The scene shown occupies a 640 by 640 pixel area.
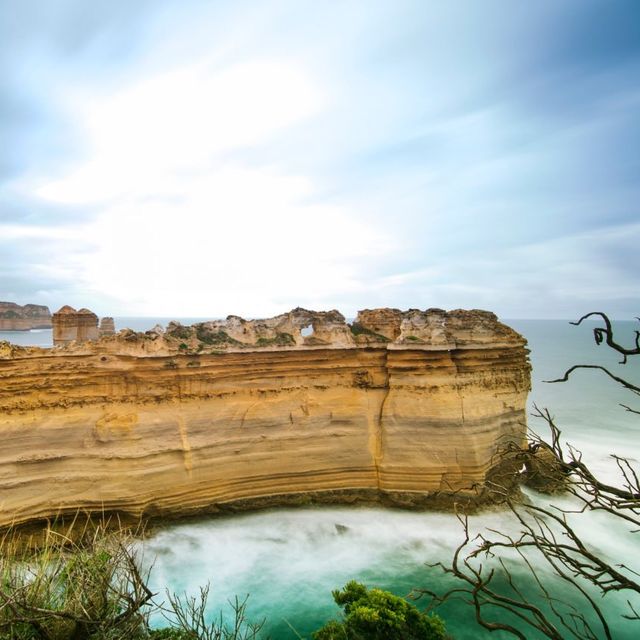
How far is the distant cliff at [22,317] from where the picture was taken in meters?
50.3

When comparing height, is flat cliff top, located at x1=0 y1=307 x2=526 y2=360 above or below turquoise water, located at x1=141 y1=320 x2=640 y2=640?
above

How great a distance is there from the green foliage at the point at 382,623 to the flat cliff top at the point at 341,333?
23.7ft

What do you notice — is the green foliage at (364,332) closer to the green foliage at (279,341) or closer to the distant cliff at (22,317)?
the green foliage at (279,341)

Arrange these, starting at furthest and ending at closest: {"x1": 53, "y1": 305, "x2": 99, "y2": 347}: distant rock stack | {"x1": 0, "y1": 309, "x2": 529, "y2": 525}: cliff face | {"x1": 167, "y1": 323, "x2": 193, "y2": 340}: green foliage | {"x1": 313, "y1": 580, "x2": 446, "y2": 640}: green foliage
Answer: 1. {"x1": 53, "y1": 305, "x2": 99, "y2": 347}: distant rock stack
2. {"x1": 167, "y1": 323, "x2": 193, "y2": 340}: green foliage
3. {"x1": 0, "y1": 309, "x2": 529, "y2": 525}: cliff face
4. {"x1": 313, "y1": 580, "x2": 446, "y2": 640}: green foliage

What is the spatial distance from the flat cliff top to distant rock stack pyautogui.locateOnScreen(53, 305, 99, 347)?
6424mm

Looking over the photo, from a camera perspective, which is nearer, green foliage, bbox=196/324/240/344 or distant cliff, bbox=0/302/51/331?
green foliage, bbox=196/324/240/344

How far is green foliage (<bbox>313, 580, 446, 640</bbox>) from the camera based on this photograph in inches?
324

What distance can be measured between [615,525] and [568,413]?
17780 mm

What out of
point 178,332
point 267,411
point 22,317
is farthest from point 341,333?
point 22,317

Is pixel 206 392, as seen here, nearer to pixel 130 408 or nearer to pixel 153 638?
pixel 130 408

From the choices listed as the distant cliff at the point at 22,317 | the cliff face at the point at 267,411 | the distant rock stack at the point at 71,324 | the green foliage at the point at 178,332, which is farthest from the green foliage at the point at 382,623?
the distant cliff at the point at 22,317

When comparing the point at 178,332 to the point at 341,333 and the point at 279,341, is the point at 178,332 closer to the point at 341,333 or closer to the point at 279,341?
the point at 279,341

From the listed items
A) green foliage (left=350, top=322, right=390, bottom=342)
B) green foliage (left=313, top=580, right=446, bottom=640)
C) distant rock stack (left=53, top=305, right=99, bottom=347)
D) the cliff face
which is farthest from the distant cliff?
green foliage (left=313, top=580, right=446, bottom=640)

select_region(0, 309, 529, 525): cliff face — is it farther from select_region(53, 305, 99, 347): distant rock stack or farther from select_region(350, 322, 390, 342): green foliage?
select_region(53, 305, 99, 347): distant rock stack
